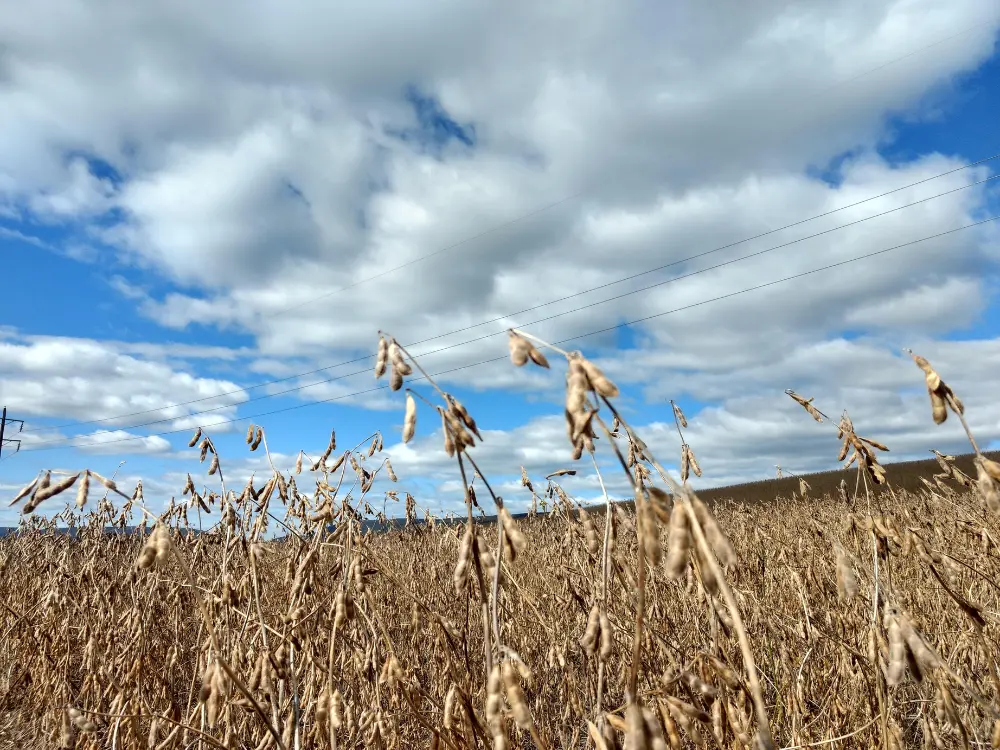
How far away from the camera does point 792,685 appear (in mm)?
2078

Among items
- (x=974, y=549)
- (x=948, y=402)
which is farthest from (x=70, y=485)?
(x=974, y=549)

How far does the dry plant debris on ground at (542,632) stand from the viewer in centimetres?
116

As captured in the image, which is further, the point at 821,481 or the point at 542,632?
the point at 821,481

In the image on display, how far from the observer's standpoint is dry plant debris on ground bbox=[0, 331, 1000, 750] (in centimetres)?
116

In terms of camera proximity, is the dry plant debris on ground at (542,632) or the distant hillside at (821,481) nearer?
the dry plant debris on ground at (542,632)

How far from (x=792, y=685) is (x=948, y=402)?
3.81 feet

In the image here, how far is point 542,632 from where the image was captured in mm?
3590

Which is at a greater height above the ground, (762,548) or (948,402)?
(948,402)

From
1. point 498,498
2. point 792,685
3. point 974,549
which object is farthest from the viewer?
point 974,549

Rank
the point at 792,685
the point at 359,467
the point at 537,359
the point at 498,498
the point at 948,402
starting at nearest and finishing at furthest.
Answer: the point at 537,359, the point at 498,498, the point at 948,402, the point at 792,685, the point at 359,467

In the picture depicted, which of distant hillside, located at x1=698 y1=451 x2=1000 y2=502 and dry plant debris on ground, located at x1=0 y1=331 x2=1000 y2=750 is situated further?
distant hillside, located at x1=698 y1=451 x2=1000 y2=502

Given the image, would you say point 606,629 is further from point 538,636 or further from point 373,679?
point 538,636

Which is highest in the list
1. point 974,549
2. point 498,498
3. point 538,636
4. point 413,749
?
point 498,498

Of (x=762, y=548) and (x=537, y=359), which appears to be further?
(x=762, y=548)
